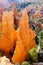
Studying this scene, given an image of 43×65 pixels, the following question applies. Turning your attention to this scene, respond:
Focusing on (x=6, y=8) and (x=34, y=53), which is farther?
(x=6, y=8)

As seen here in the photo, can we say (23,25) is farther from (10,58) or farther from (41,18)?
(10,58)

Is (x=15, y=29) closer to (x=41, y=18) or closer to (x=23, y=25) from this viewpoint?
(x=23, y=25)

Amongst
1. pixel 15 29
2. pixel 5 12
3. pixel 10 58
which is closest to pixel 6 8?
pixel 5 12

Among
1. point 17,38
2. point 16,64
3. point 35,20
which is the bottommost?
point 16,64

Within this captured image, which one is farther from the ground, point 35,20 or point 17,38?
point 35,20

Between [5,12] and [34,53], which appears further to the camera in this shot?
[5,12]

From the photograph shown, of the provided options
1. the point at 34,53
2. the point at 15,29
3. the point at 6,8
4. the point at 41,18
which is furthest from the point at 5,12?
the point at 34,53
